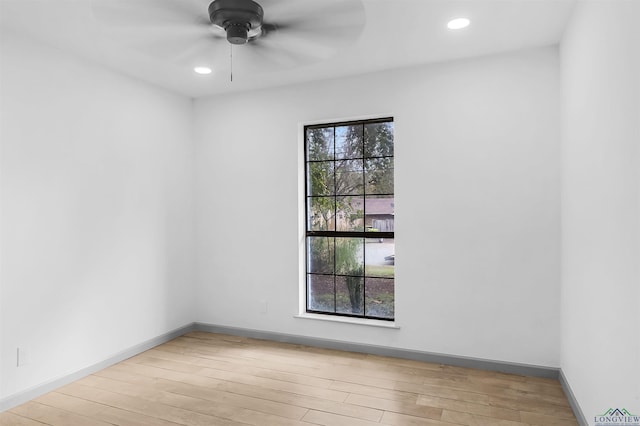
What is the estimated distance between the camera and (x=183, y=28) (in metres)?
1.94

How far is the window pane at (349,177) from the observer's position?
3.76 meters

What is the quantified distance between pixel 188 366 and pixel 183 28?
2599mm

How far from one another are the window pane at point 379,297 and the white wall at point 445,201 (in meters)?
0.18

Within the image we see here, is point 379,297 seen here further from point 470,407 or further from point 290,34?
point 290,34

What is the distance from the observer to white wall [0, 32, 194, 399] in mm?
2705

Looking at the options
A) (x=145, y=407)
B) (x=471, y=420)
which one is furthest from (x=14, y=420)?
(x=471, y=420)

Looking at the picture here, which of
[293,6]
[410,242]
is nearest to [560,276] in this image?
[410,242]

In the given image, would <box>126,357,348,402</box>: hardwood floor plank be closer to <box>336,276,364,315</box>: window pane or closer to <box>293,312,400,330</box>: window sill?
<box>293,312,400,330</box>: window sill

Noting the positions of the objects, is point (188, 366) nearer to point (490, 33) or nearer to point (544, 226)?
point (544, 226)

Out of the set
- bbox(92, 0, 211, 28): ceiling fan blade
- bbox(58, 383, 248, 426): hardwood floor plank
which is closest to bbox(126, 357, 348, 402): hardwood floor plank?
bbox(58, 383, 248, 426): hardwood floor plank

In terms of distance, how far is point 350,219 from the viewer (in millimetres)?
3803

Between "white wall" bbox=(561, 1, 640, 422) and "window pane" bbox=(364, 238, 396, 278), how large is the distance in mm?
1370

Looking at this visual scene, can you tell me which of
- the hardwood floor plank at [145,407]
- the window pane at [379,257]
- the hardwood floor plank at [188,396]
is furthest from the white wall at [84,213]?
the window pane at [379,257]

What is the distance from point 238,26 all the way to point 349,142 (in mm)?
2026
